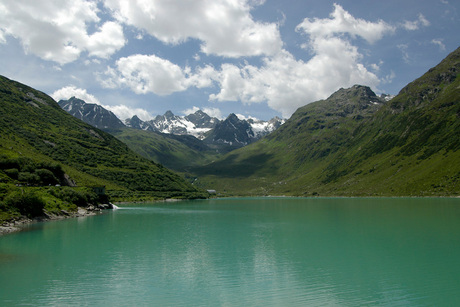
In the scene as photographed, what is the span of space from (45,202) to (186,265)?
69.9 meters

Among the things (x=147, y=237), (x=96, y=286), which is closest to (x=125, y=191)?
(x=147, y=237)

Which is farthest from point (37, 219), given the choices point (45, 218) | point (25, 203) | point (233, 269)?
point (233, 269)

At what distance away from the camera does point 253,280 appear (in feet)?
112

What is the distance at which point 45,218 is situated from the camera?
8638cm

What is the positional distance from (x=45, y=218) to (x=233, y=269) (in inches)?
2778

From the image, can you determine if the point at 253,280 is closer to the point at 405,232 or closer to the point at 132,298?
the point at 132,298

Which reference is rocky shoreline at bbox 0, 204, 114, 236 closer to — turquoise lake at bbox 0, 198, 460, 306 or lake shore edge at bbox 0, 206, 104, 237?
lake shore edge at bbox 0, 206, 104, 237

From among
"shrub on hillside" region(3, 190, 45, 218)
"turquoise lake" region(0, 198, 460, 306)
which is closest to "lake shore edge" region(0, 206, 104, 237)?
"shrub on hillside" region(3, 190, 45, 218)

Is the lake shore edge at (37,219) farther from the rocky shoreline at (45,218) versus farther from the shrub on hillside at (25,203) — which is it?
the shrub on hillside at (25,203)

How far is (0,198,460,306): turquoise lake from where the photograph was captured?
28672mm

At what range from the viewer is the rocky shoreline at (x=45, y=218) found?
65094 mm

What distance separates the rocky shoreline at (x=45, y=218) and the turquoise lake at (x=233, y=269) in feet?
12.2

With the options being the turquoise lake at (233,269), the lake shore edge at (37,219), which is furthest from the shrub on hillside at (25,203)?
the turquoise lake at (233,269)

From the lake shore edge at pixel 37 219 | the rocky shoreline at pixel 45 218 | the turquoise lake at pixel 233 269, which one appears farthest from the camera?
the rocky shoreline at pixel 45 218
